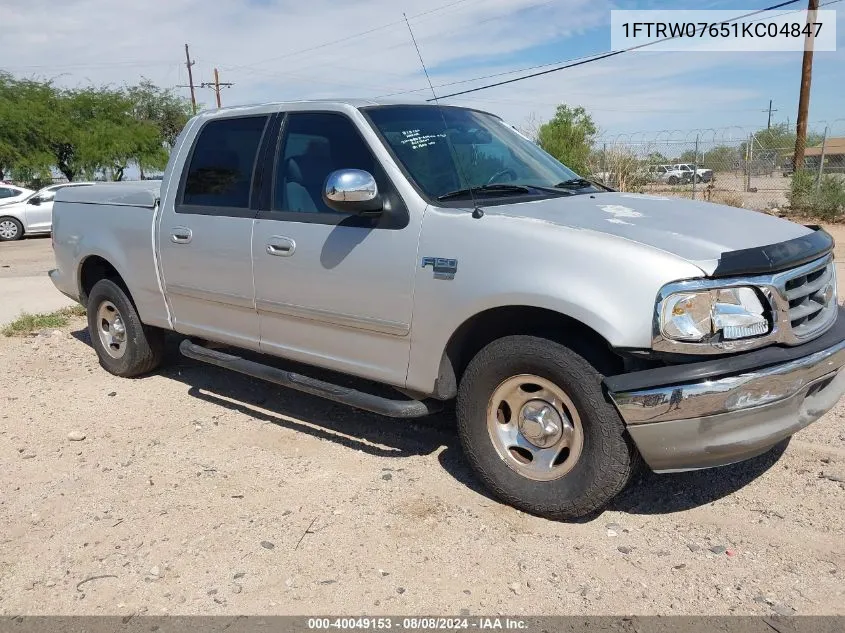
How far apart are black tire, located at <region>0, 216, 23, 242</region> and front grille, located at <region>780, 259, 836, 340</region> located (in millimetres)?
20058

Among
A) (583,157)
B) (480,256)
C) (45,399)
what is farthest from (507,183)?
(583,157)

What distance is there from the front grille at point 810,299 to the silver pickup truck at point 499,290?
0.01 meters

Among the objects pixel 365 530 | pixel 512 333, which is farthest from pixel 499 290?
pixel 365 530

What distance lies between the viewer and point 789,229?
3564 millimetres

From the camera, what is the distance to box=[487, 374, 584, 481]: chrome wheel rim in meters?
3.38

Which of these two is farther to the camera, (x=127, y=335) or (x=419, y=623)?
(x=127, y=335)

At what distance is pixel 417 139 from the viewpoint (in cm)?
412

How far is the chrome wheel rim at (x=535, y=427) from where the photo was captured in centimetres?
338

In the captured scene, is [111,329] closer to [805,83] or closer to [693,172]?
[693,172]

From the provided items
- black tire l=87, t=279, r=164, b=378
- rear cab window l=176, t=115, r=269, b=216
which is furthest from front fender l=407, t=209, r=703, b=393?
black tire l=87, t=279, r=164, b=378

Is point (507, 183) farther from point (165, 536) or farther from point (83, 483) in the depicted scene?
point (83, 483)

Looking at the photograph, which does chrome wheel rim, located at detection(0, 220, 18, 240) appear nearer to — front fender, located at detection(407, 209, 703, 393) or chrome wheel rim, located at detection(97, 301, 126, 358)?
chrome wheel rim, located at detection(97, 301, 126, 358)

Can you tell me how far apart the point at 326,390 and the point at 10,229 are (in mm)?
18208

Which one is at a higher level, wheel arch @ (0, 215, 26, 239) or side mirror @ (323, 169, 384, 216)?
side mirror @ (323, 169, 384, 216)
